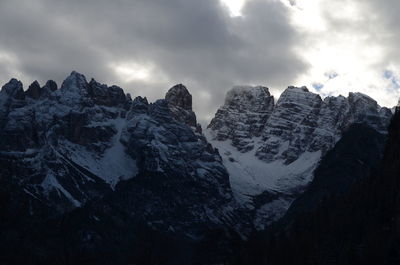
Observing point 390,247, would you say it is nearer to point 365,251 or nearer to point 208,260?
point 365,251

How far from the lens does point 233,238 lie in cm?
15625

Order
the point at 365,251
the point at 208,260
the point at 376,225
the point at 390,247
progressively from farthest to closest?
1. the point at 376,225
2. the point at 365,251
3. the point at 390,247
4. the point at 208,260

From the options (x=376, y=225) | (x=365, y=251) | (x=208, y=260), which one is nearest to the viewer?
(x=208, y=260)

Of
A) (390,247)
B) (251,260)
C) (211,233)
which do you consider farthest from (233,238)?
(251,260)

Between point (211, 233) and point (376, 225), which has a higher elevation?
point (376, 225)

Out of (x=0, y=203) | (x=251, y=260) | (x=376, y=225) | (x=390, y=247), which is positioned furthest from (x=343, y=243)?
(x=0, y=203)

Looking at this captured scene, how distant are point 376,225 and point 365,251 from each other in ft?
60.3

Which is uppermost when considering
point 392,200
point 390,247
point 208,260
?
point 392,200

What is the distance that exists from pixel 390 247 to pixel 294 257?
37054 mm

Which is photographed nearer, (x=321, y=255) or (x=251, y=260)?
(x=321, y=255)

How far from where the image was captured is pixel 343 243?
643ft

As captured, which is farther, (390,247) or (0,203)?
(0,203)

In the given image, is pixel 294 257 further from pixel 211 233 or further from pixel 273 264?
pixel 211 233

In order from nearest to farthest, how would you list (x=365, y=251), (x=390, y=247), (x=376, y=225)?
(x=390, y=247), (x=365, y=251), (x=376, y=225)
